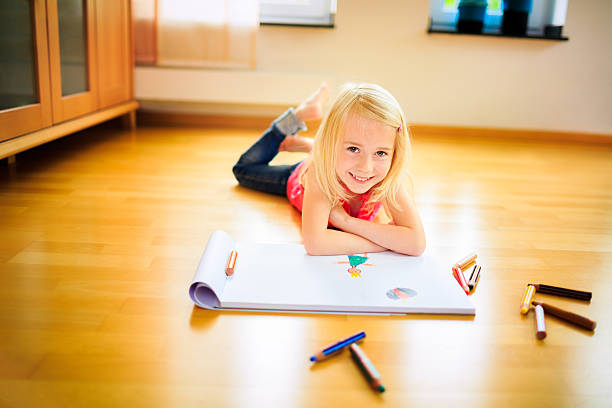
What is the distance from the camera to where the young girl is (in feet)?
3.29

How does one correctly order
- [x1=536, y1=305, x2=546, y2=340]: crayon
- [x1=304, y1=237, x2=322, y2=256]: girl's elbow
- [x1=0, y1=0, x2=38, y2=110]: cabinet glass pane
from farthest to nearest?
1. [x1=0, y1=0, x2=38, y2=110]: cabinet glass pane
2. [x1=304, y1=237, x2=322, y2=256]: girl's elbow
3. [x1=536, y1=305, x2=546, y2=340]: crayon

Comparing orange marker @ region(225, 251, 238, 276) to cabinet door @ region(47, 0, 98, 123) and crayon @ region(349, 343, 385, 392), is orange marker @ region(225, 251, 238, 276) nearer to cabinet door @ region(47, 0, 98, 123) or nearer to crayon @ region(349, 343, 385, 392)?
crayon @ region(349, 343, 385, 392)

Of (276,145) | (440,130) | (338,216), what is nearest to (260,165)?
(276,145)

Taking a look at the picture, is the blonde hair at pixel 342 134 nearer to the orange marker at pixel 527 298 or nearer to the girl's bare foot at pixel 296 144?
the orange marker at pixel 527 298

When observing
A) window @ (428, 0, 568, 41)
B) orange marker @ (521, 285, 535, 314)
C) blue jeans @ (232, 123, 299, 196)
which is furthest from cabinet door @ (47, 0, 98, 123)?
window @ (428, 0, 568, 41)

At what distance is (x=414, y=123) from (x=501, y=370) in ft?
7.74

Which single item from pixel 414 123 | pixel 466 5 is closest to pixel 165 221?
pixel 414 123

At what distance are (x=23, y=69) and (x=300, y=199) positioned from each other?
3.10ft

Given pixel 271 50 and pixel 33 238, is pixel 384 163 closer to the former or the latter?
pixel 33 238

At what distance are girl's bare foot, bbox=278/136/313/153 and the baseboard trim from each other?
1.26m

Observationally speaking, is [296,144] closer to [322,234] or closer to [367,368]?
[322,234]

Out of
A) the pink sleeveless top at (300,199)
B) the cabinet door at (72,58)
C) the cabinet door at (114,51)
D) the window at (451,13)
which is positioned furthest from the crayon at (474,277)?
the window at (451,13)

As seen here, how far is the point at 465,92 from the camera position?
9.61 ft

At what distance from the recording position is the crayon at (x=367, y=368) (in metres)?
0.69
